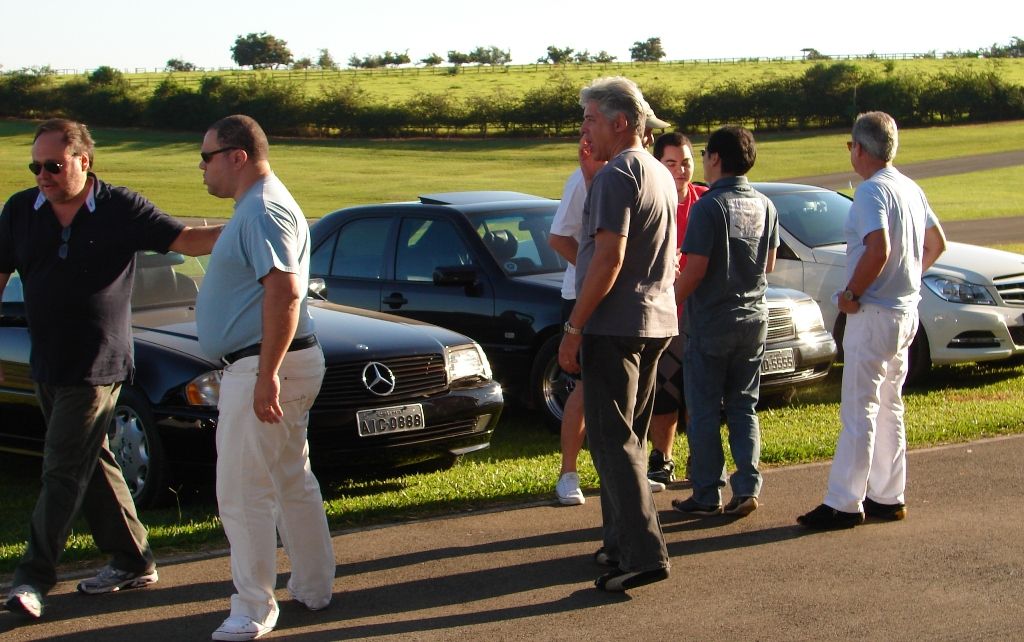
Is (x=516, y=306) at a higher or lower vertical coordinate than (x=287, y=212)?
lower

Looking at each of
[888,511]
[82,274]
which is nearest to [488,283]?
[888,511]

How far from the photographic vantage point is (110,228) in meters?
4.88

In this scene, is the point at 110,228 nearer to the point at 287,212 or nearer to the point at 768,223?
the point at 287,212

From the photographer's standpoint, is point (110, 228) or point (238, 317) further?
point (110, 228)

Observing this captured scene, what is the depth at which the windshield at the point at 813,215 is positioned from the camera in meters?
10.8

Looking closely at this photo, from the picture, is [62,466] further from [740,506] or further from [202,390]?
[740,506]

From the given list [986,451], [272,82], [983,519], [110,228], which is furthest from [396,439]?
[272,82]

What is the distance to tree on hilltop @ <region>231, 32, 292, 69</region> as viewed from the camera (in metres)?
144

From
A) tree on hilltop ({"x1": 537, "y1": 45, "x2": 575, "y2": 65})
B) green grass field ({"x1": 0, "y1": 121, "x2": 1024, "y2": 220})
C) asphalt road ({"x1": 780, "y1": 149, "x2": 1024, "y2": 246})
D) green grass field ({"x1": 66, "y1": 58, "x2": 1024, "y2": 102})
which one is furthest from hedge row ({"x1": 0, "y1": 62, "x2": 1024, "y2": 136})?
tree on hilltop ({"x1": 537, "y1": 45, "x2": 575, "y2": 65})

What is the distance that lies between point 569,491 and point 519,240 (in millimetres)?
3185

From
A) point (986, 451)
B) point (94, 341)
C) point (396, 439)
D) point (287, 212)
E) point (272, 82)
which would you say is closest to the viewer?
point (287, 212)

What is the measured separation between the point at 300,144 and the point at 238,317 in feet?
223

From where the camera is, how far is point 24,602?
15.1 ft

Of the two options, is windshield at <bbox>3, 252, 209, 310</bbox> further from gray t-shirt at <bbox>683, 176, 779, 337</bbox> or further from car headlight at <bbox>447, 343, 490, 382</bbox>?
gray t-shirt at <bbox>683, 176, 779, 337</bbox>
